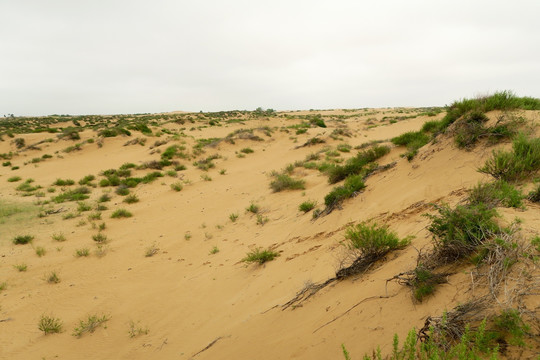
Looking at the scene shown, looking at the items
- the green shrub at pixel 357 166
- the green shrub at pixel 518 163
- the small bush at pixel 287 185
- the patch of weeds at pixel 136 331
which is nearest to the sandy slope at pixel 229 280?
the patch of weeds at pixel 136 331

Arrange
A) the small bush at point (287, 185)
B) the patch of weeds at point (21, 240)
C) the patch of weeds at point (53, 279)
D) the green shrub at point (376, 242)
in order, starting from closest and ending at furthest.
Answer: the green shrub at point (376, 242) → the patch of weeds at point (53, 279) → the patch of weeds at point (21, 240) → the small bush at point (287, 185)

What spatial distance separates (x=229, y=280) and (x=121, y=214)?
5915mm

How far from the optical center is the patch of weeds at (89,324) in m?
4.53

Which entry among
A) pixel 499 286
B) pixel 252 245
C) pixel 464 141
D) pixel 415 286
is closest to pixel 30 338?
pixel 252 245

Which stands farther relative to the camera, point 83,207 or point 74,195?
point 74,195

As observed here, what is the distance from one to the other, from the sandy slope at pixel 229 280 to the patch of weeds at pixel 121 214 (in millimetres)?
247

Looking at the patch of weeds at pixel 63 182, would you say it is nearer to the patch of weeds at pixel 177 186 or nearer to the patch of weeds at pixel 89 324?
the patch of weeds at pixel 177 186

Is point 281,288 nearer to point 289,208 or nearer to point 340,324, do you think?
point 340,324

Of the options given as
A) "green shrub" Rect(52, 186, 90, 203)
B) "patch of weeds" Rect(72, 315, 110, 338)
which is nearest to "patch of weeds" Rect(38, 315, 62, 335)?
"patch of weeds" Rect(72, 315, 110, 338)

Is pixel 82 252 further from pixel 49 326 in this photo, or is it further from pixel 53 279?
pixel 49 326

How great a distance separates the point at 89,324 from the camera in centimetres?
462

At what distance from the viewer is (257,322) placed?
3670mm

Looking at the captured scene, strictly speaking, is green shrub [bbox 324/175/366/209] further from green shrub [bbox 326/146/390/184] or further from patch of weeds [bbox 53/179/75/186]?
patch of weeds [bbox 53/179/75/186]

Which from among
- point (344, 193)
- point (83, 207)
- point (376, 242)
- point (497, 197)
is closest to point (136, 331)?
point (376, 242)
